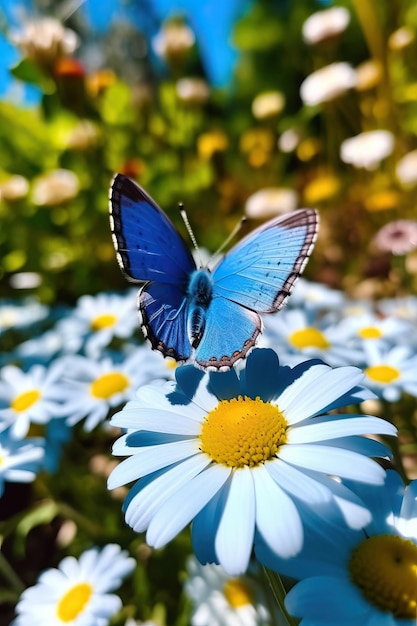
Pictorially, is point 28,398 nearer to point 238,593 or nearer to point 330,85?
point 238,593

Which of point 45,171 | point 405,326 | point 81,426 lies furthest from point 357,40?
point 81,426

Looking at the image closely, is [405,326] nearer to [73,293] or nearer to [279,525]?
[279,525]

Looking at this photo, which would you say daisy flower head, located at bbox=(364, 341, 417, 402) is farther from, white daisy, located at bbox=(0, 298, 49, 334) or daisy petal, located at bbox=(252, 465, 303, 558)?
white daisy, located at bbox=(0, 298, 49, 334)

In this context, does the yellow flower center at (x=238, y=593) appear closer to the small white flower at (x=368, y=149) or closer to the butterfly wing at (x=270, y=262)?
the butterfly wing at (x=270, y=262)

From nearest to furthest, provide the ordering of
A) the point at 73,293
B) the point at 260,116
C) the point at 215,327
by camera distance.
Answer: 1. the point at 215,327
2. the point at 73,293
3. the point at 260,116

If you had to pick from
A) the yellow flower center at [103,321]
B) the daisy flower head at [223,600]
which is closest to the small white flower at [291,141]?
the yellow flower center at [103,321]

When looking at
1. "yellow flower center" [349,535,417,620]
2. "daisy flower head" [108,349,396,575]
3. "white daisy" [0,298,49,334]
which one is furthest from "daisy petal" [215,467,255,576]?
"white daisy" [0,298,49,334]

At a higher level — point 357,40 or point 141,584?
point 357,40
